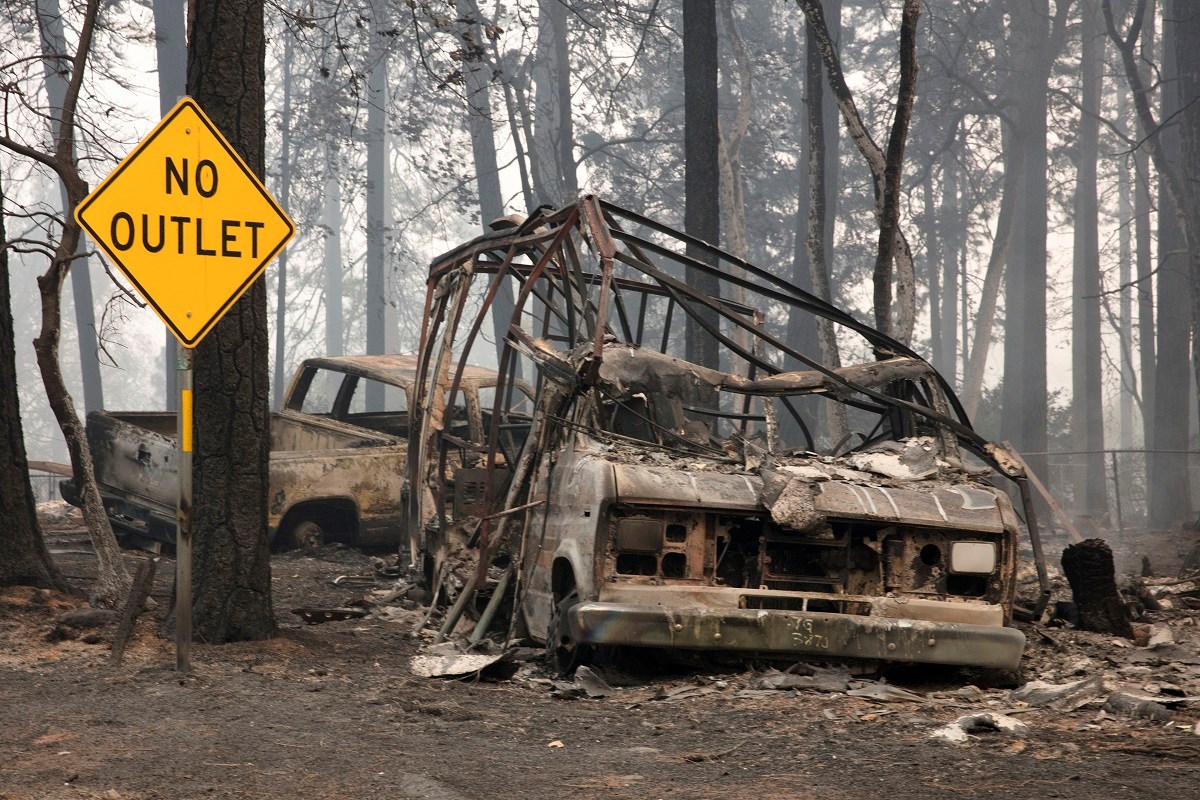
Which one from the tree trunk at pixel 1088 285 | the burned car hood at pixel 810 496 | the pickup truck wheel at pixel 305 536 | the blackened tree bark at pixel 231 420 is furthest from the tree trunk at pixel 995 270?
the blackened tree bark at pixel 231 420

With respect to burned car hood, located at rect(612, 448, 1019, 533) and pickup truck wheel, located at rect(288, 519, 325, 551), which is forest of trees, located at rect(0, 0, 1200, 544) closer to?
pickup truck wheel, located at rect(288, 519, 325, 551)

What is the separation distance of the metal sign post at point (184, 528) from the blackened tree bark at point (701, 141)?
356 inches

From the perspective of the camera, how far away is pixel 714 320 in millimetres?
14359

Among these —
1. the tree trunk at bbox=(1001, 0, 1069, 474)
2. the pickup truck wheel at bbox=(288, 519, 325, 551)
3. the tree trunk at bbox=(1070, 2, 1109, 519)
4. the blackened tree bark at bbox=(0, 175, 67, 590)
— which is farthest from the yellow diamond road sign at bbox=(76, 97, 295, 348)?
the tree trunk at bbox=(1070, 2, 1109, 519)

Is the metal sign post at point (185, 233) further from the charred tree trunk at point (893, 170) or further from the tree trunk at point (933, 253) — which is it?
the tree trunk at point (933, 253)

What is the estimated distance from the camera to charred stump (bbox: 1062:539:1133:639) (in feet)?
22.9

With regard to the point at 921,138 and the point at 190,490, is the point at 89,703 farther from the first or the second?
the point at 921,138

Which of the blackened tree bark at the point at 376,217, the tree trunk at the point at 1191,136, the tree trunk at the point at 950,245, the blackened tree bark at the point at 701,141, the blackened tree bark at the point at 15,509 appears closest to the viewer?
the blackened tree bark at the point at 15,509

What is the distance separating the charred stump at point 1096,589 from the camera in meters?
6.97

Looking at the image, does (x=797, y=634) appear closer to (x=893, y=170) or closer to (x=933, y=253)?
(x=893, y=170)

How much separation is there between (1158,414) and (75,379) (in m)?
62.8

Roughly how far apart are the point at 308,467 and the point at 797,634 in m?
7.02

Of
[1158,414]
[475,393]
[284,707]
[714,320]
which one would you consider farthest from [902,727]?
[1158,414]

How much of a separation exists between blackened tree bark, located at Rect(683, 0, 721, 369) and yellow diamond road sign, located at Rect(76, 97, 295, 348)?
8838 millimetres
